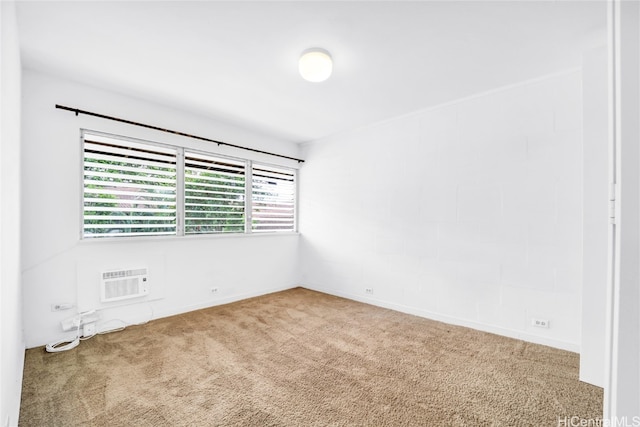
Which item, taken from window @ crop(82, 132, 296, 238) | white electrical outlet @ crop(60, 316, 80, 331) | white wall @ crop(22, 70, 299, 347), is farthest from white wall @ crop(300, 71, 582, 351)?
white electrical outlet @ crop(60, 316, 80, 331)

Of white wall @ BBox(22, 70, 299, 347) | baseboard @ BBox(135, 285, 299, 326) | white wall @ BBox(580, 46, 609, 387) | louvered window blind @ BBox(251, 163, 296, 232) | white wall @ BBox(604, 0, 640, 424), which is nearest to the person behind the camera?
white wall @ BBox(604, 0, 640, 424)

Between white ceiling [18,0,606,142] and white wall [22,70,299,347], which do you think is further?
white wall [22,70,299,347]

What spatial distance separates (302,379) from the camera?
215 cm

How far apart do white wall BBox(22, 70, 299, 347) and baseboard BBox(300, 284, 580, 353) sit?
6.36 feet

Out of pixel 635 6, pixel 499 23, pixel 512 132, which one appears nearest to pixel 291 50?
pixel 499 23

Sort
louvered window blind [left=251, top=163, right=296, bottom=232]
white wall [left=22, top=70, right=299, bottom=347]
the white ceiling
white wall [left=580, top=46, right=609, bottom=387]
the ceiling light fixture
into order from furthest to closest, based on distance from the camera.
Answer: louvered window blind [left=251, top=163, right=296, bottom=232] < white wall [left=22, top=70, right=299, bottom=347] < the ceiling light fixture < white wall [left=580, top=46, right=609, bottom=387] < the white ceiling

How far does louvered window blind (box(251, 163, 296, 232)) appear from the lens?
4.48m

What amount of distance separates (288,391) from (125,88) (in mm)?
3220

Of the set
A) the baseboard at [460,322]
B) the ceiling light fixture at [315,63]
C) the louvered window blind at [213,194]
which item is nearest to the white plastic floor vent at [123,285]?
the louvered window blind at [213,194]

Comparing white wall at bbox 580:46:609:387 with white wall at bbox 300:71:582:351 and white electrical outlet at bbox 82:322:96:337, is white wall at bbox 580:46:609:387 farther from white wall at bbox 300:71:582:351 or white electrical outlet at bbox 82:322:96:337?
white electrical outlet at bbox 82:322:96:337

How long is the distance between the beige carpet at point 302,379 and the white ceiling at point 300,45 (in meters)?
2.51

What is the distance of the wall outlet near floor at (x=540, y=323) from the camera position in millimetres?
2721

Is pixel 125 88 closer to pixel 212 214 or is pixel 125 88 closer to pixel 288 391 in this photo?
pixel 212 214

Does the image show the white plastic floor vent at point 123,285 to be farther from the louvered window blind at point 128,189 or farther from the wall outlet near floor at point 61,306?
the louvered window blind at point 128,189
